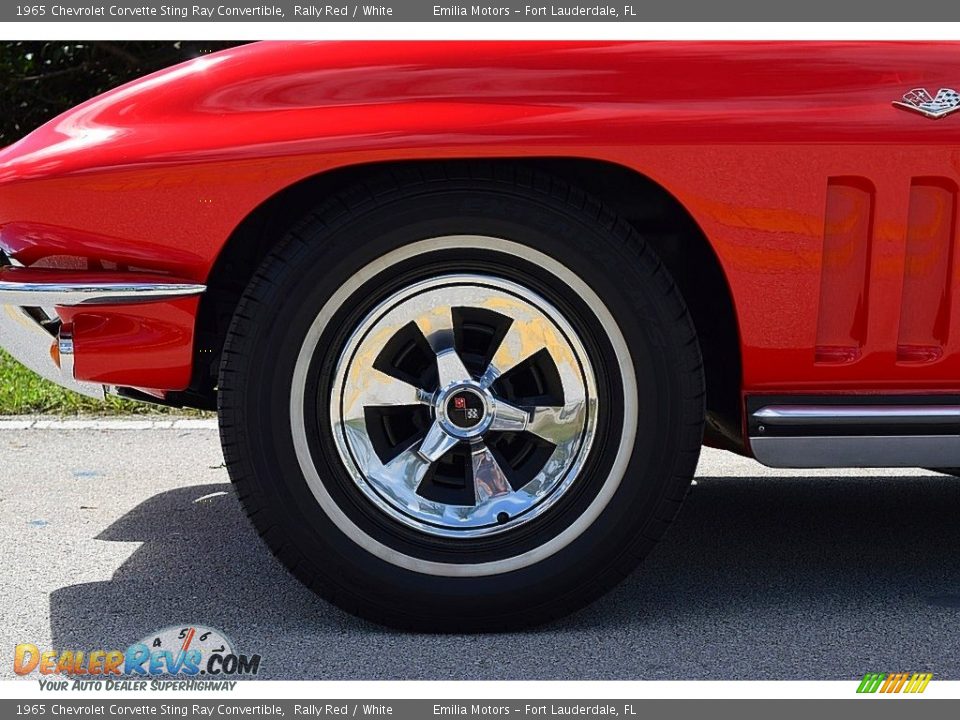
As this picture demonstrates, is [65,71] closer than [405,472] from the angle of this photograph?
No

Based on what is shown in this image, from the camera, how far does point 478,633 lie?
2611 millimetres

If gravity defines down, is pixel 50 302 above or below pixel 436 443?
above

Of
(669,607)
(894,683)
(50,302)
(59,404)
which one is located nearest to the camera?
(894,683)

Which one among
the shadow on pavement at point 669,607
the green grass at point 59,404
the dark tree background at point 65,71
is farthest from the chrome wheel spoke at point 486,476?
the dark tree background at point 65,71

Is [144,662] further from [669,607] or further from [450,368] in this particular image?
[669,607]

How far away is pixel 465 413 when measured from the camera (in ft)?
8.55

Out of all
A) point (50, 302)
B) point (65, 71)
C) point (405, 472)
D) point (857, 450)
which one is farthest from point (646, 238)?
point (65, 71)

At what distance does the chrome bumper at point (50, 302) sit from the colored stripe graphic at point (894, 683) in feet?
5.03

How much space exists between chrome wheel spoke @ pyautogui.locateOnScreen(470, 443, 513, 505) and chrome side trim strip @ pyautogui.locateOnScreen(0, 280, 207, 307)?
670 millimetres

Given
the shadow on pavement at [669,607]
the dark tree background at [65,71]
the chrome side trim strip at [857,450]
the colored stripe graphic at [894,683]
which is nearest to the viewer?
the colored stripe graphic at [894,683]

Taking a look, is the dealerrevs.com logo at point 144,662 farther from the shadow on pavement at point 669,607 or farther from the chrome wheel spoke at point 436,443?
the chrome wheel spoke at point 436,443

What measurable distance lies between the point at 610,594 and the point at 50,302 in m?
1.42

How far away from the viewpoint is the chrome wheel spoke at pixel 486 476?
2.62 meters
